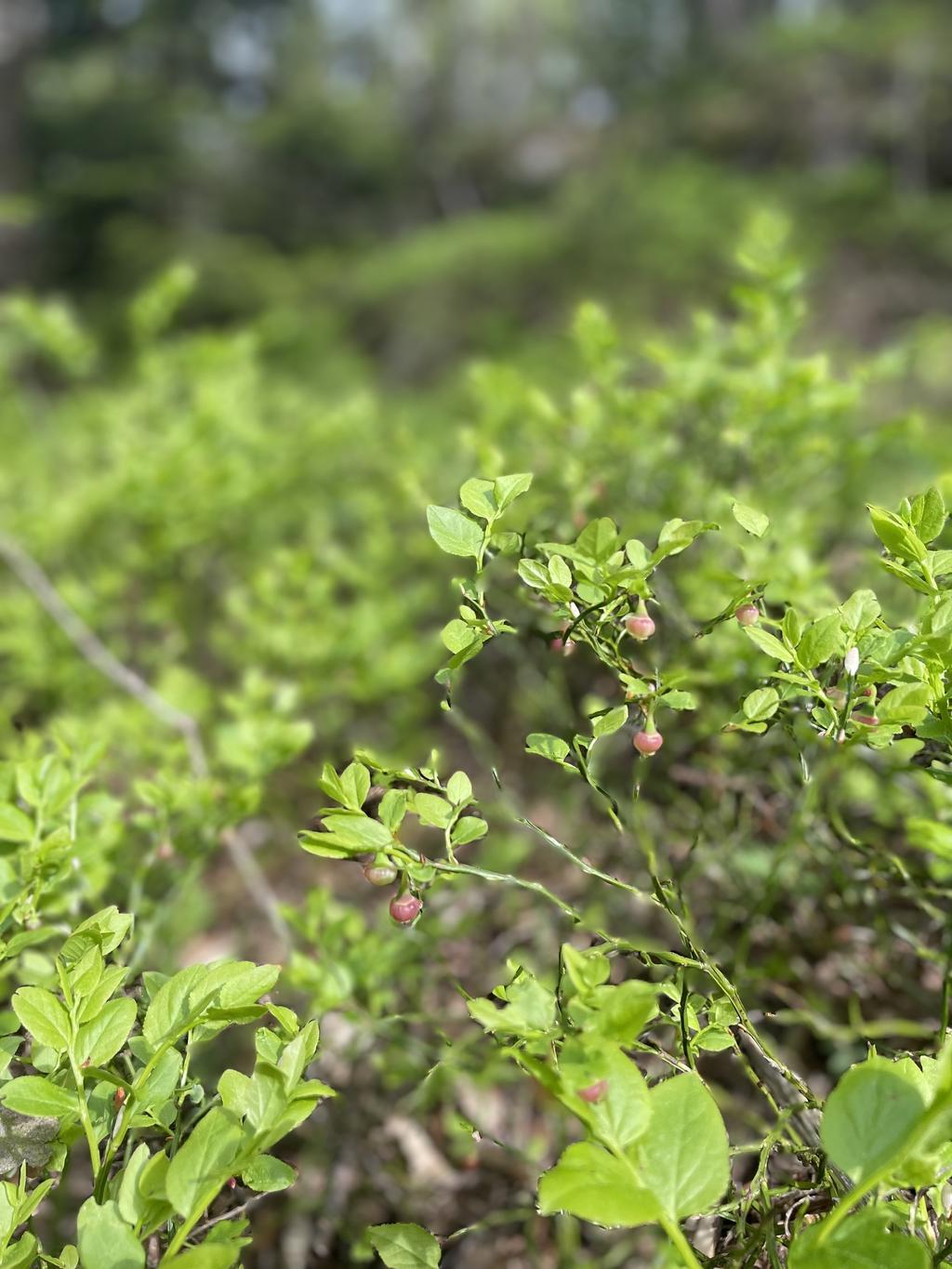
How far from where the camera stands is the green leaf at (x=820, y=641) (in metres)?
0.74

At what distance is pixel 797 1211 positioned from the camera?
772mm

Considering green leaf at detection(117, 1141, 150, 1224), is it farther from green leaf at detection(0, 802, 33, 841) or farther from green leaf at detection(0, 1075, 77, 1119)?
green leaf at detection(0, 802, 33, 841)

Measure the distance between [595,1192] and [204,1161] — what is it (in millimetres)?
273

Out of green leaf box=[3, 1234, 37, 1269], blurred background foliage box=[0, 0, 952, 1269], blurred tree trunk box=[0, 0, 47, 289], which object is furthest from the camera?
blurred tree trunk box=[0, 0, 47, 289]

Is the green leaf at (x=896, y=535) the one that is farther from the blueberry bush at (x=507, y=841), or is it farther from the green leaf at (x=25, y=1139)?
the green leaf at (x=25, y=1139)

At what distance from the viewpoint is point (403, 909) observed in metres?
0.73

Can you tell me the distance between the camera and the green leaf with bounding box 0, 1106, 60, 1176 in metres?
0.72

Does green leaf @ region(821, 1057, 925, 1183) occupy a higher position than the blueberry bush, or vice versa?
green leaf @ region(821, 1057, 925, 1183)

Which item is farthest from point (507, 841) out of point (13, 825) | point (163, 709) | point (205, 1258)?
point (205, 1258)

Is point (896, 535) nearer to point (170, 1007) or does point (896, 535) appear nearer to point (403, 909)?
point (403, 909)

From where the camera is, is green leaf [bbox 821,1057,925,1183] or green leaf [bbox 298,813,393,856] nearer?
green leaf [bbox 821,1057,925,1183]

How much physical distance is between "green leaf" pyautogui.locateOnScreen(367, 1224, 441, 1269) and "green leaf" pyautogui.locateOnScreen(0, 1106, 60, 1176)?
27 cm

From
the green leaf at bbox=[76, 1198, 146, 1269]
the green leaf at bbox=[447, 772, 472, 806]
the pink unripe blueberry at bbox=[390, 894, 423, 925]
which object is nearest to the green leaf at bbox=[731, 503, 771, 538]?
the green leaf at bbox=[447, 772, 472, 806]

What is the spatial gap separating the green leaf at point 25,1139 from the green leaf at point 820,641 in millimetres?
706
